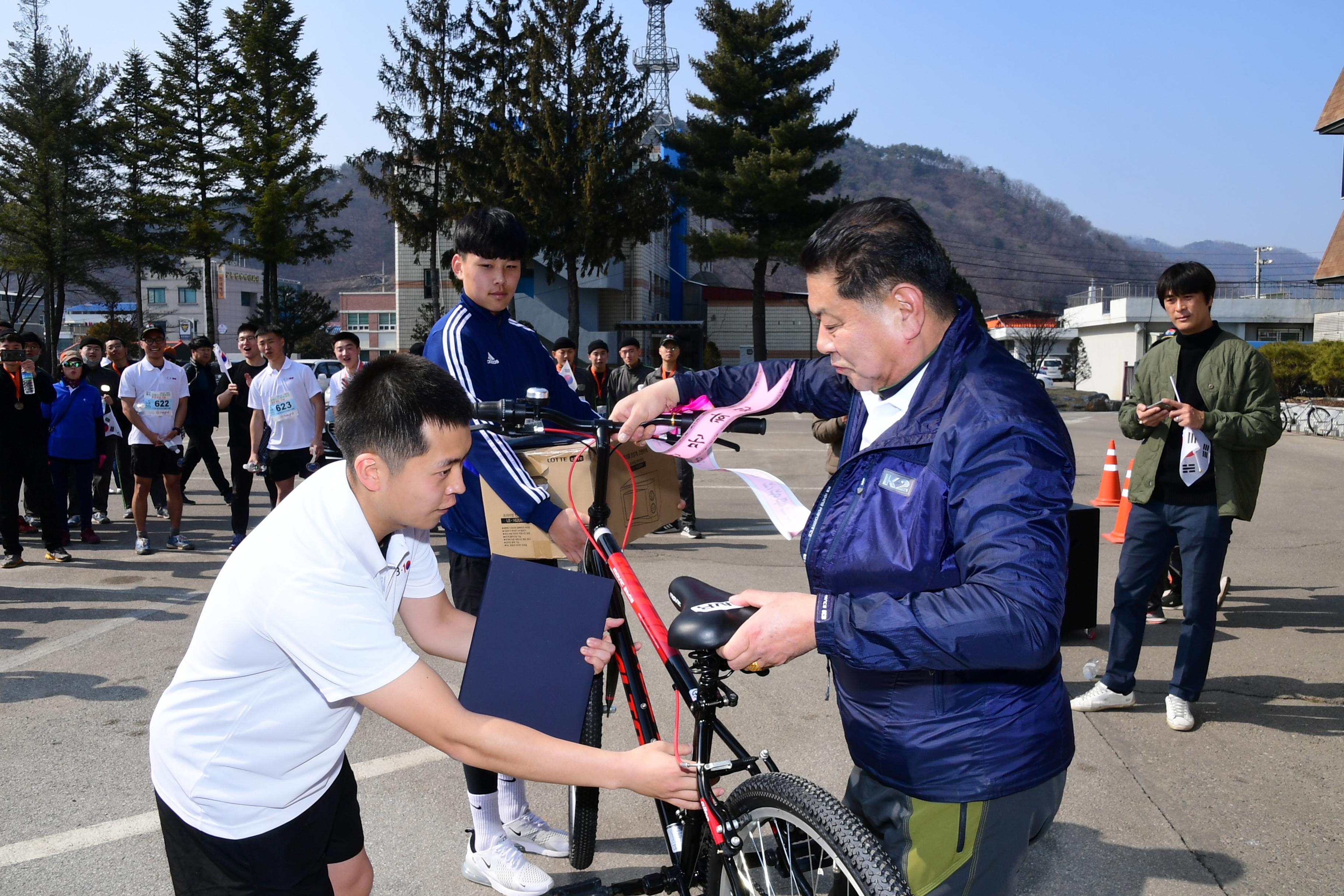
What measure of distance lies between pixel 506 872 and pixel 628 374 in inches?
330

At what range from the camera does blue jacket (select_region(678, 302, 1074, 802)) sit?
4.99 feet

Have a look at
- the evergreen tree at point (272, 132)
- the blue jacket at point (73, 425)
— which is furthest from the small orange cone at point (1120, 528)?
the evergreen tree at point (272, 132)

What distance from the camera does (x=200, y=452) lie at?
34.0ft

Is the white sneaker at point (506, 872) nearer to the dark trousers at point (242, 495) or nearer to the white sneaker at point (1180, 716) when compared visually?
the white sneaker at point (1180, 716)

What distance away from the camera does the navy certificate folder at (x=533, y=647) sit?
6.82ft

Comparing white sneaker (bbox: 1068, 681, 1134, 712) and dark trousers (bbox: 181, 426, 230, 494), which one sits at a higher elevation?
dark trousers (bbox: 181, 426, 230, 494)

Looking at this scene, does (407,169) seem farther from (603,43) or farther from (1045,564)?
(1045,564)

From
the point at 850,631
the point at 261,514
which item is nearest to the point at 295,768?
the point at 850,631

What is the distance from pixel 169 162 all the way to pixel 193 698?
46644 millimetres

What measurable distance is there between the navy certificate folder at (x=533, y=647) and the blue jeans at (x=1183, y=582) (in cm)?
349

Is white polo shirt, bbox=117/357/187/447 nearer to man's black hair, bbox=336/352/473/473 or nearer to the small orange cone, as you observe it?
man's black hair, bbox=336/352/473/473

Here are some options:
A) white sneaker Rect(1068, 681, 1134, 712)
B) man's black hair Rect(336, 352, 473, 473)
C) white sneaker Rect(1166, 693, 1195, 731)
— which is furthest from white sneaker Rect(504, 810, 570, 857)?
white sneaker Rect(1166, 693, 1195, 731)

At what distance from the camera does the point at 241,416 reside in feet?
37.2

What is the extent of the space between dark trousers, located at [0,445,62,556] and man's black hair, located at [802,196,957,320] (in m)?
8.62
